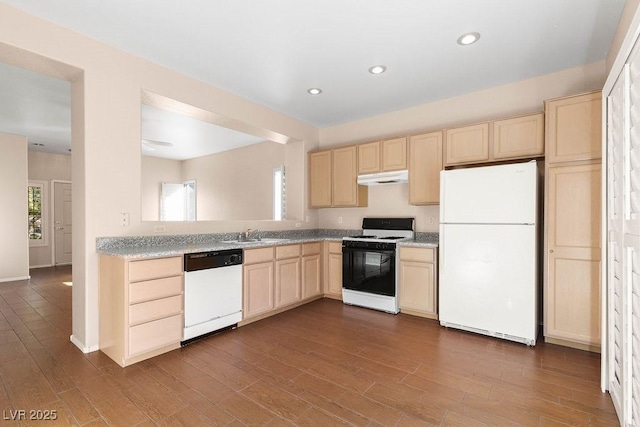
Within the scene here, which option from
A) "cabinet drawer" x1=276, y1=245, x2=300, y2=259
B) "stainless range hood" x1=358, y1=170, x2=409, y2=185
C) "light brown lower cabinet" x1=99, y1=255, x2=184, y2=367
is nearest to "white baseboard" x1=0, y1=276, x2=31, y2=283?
"light brown lower cabinet" x1=99, y1=255, x2=184, y2=367

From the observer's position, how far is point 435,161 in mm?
3660

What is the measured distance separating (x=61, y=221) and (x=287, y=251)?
662cm

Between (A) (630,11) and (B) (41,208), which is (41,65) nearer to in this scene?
(A) (630,11)

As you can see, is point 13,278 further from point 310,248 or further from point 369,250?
point 369,250

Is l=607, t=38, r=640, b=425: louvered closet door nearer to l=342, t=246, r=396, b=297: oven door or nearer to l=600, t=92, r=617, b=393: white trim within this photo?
l=600, t=92, r=617, b=393: white trim

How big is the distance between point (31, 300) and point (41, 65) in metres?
3.37

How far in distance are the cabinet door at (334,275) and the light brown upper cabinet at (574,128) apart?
2.69 m

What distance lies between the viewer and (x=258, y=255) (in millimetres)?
3477

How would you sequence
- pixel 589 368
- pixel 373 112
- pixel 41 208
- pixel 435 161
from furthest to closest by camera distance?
pixel 41 208, pixel 373 112, pixel 435 161, pixel 589 368

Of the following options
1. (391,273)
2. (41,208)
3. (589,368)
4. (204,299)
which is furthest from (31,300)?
(589,368)

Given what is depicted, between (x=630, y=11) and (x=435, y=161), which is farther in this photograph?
(x=435, y=161)

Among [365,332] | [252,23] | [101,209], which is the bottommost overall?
[365,332]

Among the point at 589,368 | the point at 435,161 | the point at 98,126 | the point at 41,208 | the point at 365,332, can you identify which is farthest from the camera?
the point at 41,208

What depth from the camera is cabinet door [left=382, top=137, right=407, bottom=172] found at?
3942mm
